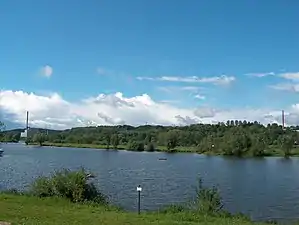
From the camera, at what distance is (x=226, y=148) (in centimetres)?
12400

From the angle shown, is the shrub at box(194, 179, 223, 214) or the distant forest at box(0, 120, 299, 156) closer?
the shrub at box(194, 179, 223, 214)

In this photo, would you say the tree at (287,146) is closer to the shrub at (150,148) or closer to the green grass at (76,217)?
the shrub at (150,148)

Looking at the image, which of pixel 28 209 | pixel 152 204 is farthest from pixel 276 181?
pixel 28 209

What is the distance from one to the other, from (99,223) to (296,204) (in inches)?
1007

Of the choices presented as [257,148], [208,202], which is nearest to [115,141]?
[257,148]

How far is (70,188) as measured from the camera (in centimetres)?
2394

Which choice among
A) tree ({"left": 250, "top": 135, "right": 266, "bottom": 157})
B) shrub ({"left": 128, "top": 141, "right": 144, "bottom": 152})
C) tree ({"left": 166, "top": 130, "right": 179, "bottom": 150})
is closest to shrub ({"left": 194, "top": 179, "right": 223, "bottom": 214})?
tree ({"left": 250, "top": 135, "right": 266, "bottom": 157})

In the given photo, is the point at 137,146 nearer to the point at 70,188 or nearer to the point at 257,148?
the point at 257,148

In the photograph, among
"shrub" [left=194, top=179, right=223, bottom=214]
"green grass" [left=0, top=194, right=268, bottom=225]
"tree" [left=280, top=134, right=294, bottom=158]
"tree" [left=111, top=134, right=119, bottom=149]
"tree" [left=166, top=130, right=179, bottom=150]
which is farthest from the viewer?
"tree" [left=111, top=134, right=119, bottom=149]

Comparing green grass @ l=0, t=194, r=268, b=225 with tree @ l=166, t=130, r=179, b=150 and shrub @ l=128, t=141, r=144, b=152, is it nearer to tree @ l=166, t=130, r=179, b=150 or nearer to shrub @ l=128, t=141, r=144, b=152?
shrub @ l=128, t=141, r=144, b=152

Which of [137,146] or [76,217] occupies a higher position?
[137,146]

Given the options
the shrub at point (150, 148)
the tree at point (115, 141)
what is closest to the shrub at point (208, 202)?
the shrub at point (150, 148)

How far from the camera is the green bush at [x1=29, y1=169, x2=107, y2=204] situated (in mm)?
23922

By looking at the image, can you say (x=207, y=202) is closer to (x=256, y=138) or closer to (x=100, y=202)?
(x=100, y=202)
